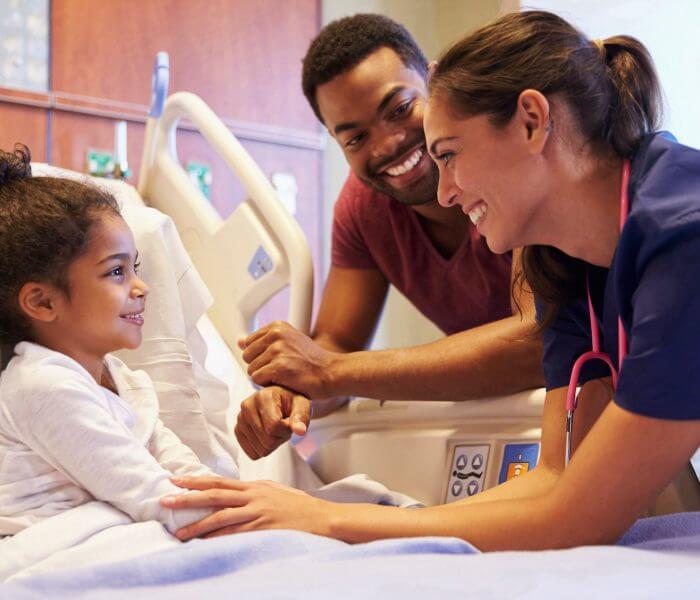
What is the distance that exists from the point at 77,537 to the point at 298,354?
876 mm

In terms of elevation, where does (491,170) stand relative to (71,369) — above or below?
above

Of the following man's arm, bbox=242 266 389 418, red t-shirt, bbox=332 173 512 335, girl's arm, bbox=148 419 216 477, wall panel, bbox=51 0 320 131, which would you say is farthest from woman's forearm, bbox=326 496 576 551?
wall panel, bbox=51 0 320 131

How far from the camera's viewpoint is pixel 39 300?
1624mm

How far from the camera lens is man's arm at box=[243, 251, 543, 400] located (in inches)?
78.6

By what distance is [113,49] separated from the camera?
4137mm

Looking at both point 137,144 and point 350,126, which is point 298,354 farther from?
point 137,144

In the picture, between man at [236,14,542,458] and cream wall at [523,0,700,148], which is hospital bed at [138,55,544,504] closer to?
man at [236,14,542,458]

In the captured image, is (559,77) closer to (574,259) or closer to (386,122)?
(574,259)

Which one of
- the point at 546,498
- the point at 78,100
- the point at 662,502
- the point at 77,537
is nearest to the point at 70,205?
the point at 77,537

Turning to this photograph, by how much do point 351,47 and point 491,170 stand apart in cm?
109

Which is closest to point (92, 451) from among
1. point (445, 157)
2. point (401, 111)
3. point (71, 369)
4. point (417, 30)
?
point (71, 369)

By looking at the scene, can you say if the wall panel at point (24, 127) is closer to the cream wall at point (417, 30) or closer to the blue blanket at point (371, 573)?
the cream wall at point (417, 30)

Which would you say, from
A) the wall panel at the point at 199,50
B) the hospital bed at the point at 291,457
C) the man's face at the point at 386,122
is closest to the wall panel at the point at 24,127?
the wall panel at the point at 199,50

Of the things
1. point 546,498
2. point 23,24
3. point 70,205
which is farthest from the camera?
point 23,24
